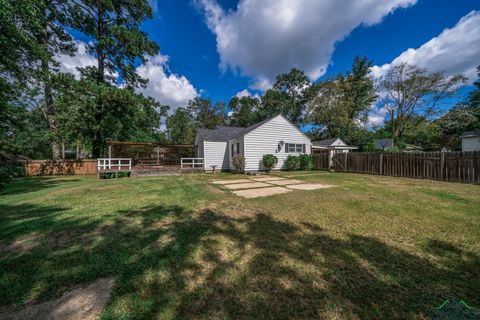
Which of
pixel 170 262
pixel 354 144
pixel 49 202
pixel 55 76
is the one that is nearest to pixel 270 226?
pixel 170 262

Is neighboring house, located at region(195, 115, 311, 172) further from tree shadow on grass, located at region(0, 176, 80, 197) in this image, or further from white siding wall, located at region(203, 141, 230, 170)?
tree shadow on grass, located at region(0, 176, 80, 197)

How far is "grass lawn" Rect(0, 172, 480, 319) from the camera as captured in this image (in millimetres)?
1663

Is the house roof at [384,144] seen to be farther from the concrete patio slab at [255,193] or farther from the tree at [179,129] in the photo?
the tree at [179,129]

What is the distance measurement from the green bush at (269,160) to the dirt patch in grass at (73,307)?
39.6 ft

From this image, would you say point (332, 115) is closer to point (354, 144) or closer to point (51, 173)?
point (354, 144)

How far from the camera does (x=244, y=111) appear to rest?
3819cm

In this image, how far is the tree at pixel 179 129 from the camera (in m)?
31.1

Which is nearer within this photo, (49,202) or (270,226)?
(270,226)

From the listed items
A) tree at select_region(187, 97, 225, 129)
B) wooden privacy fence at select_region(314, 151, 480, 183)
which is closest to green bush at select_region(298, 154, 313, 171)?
wooden privacy fence at select_region(314, 151, 480, 183)

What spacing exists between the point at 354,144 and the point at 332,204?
24.5 metres

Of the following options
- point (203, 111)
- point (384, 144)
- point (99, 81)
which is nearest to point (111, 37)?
point (99, 81)

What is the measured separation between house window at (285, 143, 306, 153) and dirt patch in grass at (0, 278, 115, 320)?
46.6 ft

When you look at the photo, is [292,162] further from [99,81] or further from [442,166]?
[99,81]

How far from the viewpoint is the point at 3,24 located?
21.5 feet
